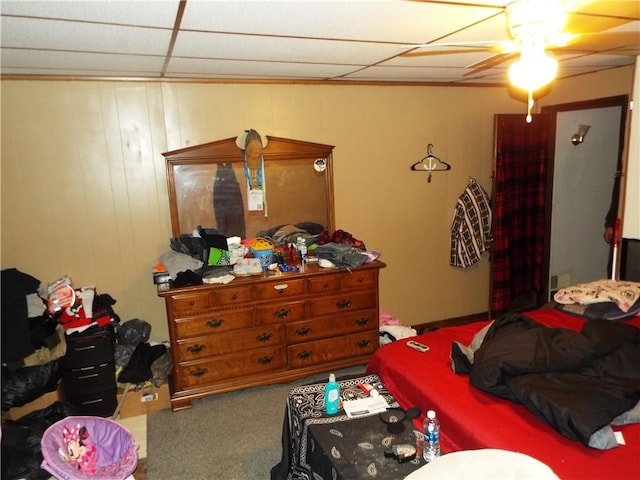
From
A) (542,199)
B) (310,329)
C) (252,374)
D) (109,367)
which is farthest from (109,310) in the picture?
(542,199)

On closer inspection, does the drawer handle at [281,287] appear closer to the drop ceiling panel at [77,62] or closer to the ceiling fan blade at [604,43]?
the drop ceiling panel at [77,62]

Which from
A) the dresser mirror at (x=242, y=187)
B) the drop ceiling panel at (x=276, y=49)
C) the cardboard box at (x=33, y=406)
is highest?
the drop ceiling panel at (x=276, y=49)

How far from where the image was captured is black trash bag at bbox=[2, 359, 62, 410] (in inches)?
103

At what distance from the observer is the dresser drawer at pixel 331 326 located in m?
3.28

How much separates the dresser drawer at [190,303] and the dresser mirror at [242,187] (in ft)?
2.02

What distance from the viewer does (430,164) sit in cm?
405

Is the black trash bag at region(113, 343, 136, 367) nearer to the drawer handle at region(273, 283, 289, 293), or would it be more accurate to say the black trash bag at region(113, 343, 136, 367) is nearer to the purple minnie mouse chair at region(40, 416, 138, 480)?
the purple minnie mouse chair at region(40, 416, 138, 480)

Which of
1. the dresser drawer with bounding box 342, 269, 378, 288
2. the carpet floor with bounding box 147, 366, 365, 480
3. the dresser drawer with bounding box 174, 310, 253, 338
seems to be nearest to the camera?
the carpet floor with bounding box 147, 366, 365, 480

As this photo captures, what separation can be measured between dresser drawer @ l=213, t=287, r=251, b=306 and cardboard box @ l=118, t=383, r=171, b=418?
751mm

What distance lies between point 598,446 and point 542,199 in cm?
314

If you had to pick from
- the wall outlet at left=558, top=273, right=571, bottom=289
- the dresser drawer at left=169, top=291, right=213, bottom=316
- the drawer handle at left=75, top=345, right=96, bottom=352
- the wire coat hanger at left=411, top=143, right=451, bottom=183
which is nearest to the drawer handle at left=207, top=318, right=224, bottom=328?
the dresser drawer at left=169, top=291, right=213, bottom=316

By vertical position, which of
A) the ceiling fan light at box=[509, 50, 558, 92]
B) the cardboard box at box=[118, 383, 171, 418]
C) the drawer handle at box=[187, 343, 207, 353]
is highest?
the ceiling fan light at box=[509, 50, 558, 92]

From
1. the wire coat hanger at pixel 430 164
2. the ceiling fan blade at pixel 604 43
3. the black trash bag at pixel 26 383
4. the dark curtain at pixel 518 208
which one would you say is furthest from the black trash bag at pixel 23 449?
the dark curtain at pixel 518 208

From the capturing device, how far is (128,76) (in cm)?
307
